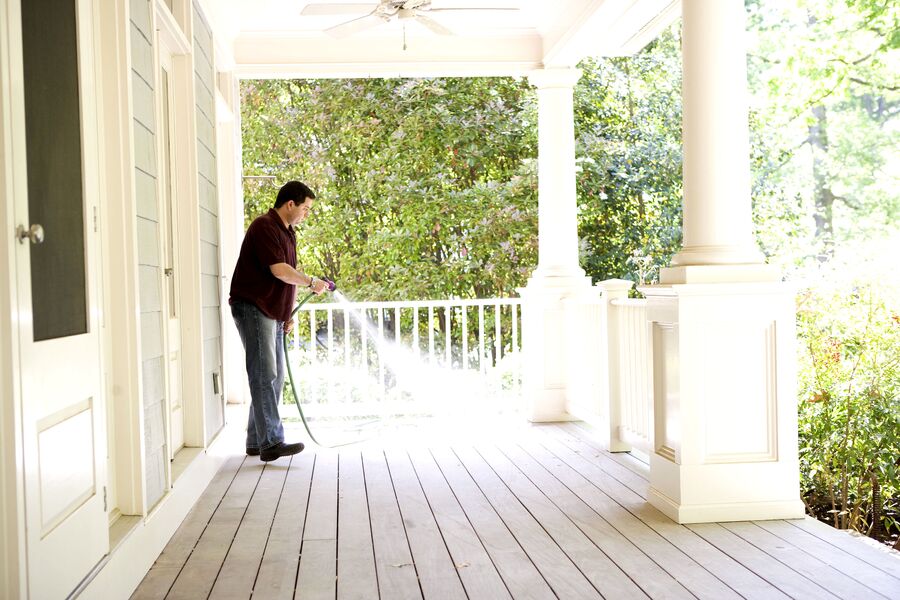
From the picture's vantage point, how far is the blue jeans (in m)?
4.98

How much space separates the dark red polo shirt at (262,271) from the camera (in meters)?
4.93

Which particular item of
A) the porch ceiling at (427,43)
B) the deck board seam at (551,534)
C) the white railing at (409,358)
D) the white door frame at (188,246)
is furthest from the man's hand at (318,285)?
the white railing at (409,358)

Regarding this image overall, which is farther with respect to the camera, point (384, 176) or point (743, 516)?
point (384, 176)

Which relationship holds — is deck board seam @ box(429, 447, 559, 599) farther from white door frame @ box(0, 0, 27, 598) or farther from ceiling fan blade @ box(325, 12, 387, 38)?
ceiling fan blade @ box(325, 12, 387, 38)

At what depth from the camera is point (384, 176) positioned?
36.1ft

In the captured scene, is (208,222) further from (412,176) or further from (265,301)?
(412,176)

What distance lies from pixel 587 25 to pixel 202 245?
266 cm

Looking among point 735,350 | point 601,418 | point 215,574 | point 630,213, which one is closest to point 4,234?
point 215,574

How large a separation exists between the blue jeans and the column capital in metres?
2.84

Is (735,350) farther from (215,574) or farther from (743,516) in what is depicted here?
(215,574)

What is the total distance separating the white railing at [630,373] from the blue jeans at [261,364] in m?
1.92

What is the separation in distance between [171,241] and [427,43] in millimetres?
3010

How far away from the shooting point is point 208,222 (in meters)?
5.08

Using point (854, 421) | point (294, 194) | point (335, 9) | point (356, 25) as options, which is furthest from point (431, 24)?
point (854, 421)
